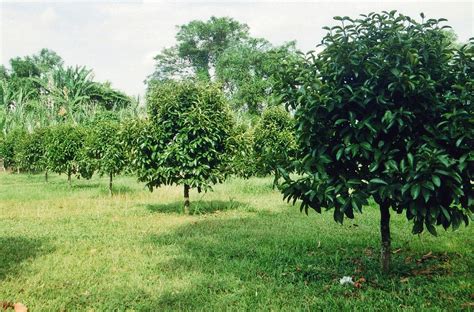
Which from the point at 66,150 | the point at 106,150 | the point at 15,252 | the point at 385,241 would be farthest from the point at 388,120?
the point at 66,150

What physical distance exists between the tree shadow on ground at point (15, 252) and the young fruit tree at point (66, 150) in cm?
1095

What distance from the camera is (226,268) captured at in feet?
21.1

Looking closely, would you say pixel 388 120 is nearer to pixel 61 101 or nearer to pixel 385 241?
pixel 385 241

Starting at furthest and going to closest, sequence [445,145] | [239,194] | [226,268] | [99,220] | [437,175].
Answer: [239,194] < [99,220] < [226,268] < [445,145] < [437,175]

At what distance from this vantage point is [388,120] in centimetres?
499

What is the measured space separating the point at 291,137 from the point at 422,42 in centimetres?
1289

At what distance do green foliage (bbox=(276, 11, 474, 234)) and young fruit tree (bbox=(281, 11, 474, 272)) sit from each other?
1 centimetres

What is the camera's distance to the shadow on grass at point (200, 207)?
1219 centimetres

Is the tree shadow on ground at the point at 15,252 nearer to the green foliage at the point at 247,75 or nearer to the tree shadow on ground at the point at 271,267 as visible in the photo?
the tree shadow on ground at the point at 271,267

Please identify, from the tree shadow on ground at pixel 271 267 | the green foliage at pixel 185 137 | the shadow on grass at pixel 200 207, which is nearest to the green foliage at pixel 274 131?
the shadow on grass at pixel 200 207

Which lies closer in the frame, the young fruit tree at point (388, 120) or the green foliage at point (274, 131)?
the young fruit tree at point (388, 120)

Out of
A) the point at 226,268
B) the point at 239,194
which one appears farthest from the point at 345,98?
the point at 239,194

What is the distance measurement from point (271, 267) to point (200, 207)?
6131 millimetres

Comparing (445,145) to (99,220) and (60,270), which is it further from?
(99,220)
